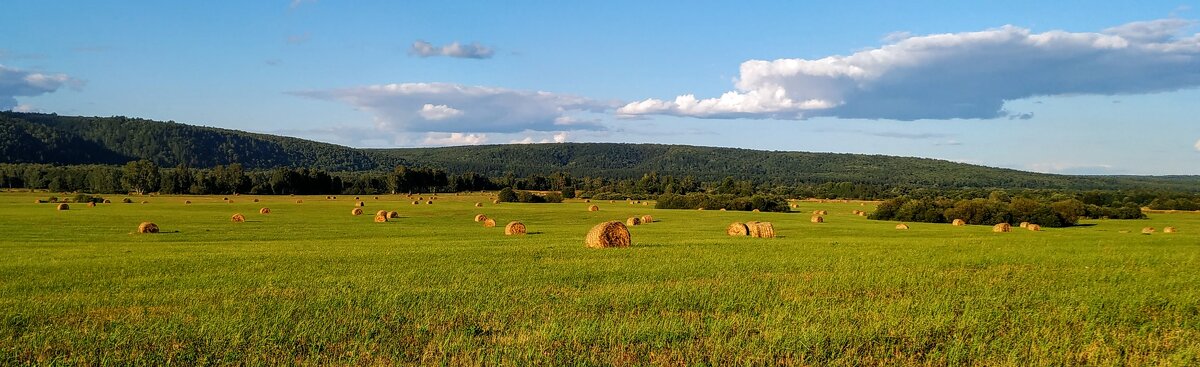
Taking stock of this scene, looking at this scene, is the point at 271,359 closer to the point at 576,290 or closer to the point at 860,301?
the point at 576,290

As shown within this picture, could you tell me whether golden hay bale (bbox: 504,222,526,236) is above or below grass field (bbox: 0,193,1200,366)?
below

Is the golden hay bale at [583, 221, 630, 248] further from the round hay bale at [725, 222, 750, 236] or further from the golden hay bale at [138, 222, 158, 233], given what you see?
the golden hay bale at [138, 222, 158, 233]

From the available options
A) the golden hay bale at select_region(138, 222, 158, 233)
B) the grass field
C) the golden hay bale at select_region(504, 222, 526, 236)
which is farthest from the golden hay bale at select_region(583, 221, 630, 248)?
the golden hay bale at select_region(138, 222, 158, 233)

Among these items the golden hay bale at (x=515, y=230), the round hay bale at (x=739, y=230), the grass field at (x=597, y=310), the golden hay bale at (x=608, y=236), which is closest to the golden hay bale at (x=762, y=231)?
the round hay bale at (x=739, y=230)

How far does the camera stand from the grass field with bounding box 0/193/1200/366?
8.21 metres

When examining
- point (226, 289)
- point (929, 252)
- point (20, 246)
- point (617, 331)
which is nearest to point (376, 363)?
point (617, 331)

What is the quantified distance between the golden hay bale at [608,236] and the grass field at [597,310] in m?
3.81

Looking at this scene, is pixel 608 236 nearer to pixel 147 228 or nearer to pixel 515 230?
pixel 515 230

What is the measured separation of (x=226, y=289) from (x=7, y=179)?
136997 millimetres

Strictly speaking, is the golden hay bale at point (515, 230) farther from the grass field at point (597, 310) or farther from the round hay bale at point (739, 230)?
the grass field at point (597, 310)

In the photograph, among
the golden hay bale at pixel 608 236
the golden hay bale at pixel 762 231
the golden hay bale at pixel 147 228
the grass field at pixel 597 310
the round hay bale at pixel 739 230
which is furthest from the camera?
the round hay bale at pixel 739 230

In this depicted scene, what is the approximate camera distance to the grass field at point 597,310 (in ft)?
26.9

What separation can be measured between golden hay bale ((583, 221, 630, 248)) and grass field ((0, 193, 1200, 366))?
150 inches

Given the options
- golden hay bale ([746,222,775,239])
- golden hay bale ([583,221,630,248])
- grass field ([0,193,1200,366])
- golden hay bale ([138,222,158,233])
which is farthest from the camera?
golden hay bale ([138,222,158,233])
